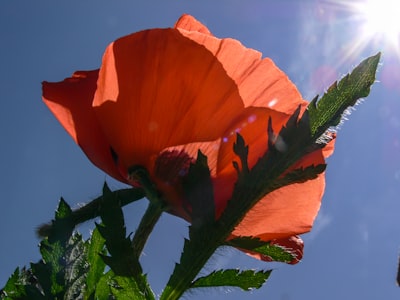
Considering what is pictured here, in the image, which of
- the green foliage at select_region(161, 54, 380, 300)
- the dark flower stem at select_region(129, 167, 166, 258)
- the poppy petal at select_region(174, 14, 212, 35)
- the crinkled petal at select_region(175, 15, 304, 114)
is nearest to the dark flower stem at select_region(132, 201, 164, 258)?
→ the dark flower stem at select_region(129, 167, 166, 258)

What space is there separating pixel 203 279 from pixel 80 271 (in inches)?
10.2

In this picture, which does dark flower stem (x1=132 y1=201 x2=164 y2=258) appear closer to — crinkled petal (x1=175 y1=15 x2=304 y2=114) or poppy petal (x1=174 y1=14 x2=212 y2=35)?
crinkled petal (x1=175 y1=15 x2=304 y2=114)

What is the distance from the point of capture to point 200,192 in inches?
36.6

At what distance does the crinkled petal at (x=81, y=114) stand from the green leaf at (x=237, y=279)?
27 centimetres

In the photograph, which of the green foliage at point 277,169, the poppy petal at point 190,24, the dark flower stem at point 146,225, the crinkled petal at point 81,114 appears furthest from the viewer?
the poppy petal at point 190,24

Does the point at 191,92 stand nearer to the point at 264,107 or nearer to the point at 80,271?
the point at 264,107

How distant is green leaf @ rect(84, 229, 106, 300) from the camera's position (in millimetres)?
1111

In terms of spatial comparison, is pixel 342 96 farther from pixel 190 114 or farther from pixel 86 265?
pixel 86 265

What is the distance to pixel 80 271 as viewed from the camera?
3.53 ft

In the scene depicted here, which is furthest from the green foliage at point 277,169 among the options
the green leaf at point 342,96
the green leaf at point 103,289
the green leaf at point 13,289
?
the green leaf at point 13,289

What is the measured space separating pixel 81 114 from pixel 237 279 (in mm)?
420

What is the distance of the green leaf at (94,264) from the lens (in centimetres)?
111

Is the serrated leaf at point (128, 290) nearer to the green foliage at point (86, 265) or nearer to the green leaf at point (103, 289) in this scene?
the green foliage at point (86, 265)

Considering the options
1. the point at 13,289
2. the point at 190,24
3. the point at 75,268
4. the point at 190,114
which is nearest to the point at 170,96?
the point at 190,114
